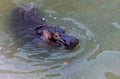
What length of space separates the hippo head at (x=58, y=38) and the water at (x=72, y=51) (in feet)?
0.46

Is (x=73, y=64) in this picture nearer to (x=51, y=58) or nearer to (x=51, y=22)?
(x=51, y=58)

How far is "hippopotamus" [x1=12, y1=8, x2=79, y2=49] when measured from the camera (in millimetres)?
4688

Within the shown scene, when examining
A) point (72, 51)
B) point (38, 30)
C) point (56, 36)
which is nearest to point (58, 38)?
point (56, 36)

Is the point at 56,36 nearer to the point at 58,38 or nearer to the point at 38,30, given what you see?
the point at 58,38

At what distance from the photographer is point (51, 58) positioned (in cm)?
468

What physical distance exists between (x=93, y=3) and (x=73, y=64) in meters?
2.27

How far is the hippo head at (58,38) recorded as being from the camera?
4.64 metres

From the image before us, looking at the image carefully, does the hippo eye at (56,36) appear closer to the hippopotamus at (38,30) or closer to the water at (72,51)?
the hippopotamus at (38,30)

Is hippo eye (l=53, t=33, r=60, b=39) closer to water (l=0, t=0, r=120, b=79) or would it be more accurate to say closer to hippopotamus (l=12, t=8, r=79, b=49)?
hippopotamus (l=12, t=8, r=79, b=49)

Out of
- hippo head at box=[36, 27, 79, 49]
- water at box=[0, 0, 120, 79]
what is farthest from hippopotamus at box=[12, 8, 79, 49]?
water at box=[0, 0, 120, 79]

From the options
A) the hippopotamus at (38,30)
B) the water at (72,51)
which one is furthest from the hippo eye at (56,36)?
the water at (72,51)

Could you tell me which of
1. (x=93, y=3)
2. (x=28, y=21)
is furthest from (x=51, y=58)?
(x=93, y=3)

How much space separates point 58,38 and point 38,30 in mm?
536

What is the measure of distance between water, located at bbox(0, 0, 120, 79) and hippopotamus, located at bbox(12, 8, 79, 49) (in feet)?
0.45
